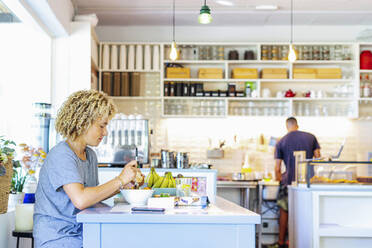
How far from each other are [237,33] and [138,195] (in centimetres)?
545

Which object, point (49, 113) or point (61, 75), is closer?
point (49, 113)

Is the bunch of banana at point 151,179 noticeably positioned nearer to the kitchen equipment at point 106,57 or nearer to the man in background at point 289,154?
the man in background at point 289,154

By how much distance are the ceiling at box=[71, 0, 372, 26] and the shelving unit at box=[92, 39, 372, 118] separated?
347 mm

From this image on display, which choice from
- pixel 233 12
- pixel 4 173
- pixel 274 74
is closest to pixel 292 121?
pixel 274 74

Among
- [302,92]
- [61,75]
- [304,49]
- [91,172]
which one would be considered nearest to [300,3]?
[304,49]

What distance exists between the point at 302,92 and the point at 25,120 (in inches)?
165

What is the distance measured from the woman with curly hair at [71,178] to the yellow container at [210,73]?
4.69 m

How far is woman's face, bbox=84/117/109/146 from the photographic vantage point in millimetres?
2496

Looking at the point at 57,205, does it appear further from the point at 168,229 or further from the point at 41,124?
the point at 41,124

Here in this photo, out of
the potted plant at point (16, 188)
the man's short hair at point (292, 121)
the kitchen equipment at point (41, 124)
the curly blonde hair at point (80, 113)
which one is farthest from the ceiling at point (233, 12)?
the curly blonde hair at point (80, 113)

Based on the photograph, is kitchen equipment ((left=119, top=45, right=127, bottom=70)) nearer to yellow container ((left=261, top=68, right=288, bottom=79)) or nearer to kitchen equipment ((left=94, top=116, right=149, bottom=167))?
kitchen equipment ((left=94, top=116, right=149, bottom=167))

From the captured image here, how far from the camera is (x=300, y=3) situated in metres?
6.45

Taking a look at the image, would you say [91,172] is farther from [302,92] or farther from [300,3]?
[302,92]

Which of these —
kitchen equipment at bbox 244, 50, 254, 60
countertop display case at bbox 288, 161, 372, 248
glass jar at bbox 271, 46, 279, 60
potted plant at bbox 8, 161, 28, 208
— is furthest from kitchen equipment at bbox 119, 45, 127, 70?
potted plant at bbox 8, 161, 28, 208
